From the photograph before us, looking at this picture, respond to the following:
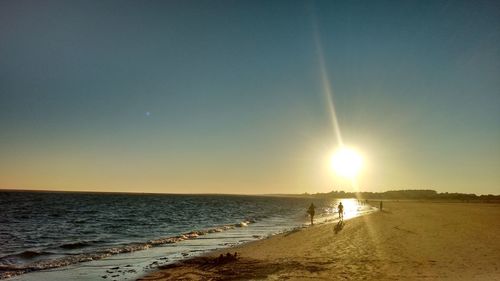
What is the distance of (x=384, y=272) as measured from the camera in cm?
1394

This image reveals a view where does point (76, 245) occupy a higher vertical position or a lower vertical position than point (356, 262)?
lower

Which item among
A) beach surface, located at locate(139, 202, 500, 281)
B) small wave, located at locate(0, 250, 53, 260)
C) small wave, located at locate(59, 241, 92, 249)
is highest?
beach surface, located at locate(139, 202, 500, 281)

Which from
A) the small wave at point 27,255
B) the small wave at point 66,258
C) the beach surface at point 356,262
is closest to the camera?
the beach surface at point 356,262

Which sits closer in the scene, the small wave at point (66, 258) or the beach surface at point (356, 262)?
the beach surface at point (356, 262)

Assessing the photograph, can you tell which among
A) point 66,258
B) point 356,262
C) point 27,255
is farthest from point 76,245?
point 356,262

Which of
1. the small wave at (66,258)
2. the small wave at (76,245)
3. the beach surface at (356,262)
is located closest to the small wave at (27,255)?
the small wave at (66,258)

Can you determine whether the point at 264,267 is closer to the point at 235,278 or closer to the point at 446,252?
the point at 235,278

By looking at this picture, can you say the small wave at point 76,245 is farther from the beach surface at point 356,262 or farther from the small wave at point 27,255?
the beach surface at point 356,262

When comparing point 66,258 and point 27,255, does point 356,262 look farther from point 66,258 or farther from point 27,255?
point 27,255

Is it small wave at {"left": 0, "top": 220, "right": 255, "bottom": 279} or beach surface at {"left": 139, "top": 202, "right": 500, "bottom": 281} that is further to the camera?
small wave at {"left": 0, "top": 220, "right": 255, "bottom": 279}

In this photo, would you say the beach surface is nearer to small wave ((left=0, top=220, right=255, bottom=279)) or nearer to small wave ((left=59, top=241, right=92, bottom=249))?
small wave ((left=0, top=220, right=255, bottom=279))

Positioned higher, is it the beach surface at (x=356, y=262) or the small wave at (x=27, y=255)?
the beach surface at (x=356, y=262)

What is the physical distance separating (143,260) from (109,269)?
2.63m

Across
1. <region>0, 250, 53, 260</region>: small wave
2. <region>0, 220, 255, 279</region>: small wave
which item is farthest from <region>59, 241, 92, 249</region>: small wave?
<region>0, 250, 53, 260</region>: small wave
